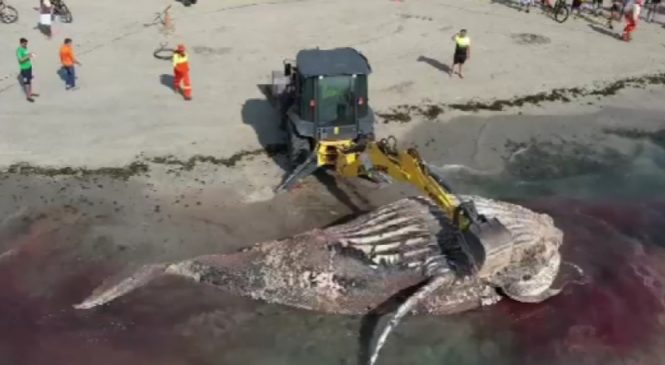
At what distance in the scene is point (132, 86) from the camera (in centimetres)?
2117

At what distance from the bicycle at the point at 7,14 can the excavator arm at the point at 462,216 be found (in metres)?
16.6

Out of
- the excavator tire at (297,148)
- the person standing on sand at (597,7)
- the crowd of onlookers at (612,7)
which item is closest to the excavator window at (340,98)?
the excavator tire at (297,148)

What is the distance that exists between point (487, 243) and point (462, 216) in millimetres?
636

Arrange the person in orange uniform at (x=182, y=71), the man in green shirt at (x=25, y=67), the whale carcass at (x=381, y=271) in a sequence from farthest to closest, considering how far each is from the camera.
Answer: the person in orange uniform at (x=182, y=71) → the man in green shirt at (x=25, y=67) → the whale carcass at (x=381, y=271)

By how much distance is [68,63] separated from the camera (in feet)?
66.4

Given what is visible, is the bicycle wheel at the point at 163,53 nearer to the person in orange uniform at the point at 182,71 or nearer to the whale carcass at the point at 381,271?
the person in orange uniform at the point at 182,71

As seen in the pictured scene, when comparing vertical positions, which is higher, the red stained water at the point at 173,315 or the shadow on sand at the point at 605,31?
the shadow on sand at the point at 605,31

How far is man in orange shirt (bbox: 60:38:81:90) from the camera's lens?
65.9 ft

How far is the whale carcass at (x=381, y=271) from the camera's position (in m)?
13.0

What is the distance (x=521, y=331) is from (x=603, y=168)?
737cm

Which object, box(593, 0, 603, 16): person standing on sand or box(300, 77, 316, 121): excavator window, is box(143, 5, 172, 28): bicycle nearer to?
box(300, 77, 316, 121): excavator window

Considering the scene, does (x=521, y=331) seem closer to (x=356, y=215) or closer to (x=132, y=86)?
(x=356, y=215)

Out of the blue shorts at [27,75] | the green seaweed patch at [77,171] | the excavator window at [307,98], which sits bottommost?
the green seaweed patch at [77,171]

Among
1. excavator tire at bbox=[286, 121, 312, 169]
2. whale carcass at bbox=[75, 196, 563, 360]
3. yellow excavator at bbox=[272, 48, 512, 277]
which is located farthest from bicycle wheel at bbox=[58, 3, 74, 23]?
whale carcass at bbox=[75, 196, 563, 360]
